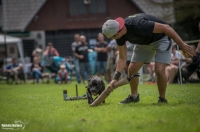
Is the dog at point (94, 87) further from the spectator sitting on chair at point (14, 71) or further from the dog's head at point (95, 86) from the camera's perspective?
the spectator sitting on chair at point (14, 71)

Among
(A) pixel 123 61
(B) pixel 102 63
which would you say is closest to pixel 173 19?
(B) pixel 102 63

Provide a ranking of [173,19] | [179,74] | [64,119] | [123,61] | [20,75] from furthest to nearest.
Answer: [173,19]
[20,75]
[179,74]
[123,61]
[64,119]

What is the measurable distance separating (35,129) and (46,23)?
2960 centimetres

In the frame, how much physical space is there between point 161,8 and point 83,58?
489 inches

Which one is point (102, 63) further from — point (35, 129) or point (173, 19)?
point (35, 129)

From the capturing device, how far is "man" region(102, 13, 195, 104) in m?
8.24

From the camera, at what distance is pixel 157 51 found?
29.0 ft

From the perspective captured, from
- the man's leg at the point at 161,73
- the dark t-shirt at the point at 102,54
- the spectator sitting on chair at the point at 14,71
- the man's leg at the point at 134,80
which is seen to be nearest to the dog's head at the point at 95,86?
the man's leg at the point at 134,80

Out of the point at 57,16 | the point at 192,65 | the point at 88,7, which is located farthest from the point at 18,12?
the point at 192,65

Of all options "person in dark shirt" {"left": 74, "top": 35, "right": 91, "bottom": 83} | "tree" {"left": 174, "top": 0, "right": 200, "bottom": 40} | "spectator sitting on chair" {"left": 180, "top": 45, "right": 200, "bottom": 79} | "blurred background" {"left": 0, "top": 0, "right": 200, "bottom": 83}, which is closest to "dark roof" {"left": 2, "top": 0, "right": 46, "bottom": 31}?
"blurred background" {"left": 0, "top": 0, "right": 200, "bottom": 83}

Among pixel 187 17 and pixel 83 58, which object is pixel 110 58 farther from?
pixel 187 17

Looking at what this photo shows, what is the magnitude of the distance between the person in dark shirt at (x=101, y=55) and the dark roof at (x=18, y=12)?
17.9 metres

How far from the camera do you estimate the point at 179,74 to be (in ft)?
53.9

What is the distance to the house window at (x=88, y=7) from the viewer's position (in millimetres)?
35469
